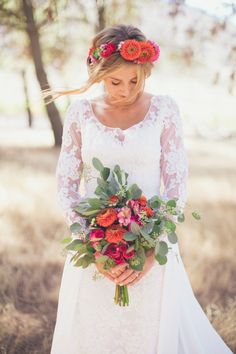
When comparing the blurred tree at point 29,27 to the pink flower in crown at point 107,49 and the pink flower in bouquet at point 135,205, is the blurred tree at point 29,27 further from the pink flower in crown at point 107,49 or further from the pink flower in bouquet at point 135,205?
Answer: the pink flower in bouquet at point 135,205

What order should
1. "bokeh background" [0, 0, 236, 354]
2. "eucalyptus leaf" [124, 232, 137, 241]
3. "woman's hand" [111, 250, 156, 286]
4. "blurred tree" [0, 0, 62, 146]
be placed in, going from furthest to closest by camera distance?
1. "blurred tree" [0, 0, 62, 146]
2. "bokeh background" [0, 0, 236, 354]
3. "woman's hand" [111, 250, 156, 286]
4. "eucalyptus leaf" [124, 232, 137, 241]

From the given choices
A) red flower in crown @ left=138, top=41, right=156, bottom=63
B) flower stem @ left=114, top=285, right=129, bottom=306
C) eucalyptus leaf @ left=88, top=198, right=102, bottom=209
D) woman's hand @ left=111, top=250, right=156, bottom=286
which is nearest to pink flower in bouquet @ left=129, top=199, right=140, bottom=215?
eucalyptus leaf @ left=88, top=198, right=102, bottom=209

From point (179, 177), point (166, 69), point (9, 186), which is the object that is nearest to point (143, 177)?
point (179, 177)

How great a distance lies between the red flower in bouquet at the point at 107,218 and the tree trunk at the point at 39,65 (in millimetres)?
2784

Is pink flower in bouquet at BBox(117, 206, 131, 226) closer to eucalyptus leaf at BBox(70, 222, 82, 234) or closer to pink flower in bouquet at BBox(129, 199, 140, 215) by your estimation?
pink flower in bouquet at BBox(129, 199, 140, 215)

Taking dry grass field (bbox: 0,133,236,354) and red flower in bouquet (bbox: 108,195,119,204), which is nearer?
red flower in bouquet (bbox: 108,195,119,204)

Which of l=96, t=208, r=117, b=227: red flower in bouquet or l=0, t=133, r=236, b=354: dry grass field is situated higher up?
l=96, t=208, r=117, b=227: red flower in bouquet

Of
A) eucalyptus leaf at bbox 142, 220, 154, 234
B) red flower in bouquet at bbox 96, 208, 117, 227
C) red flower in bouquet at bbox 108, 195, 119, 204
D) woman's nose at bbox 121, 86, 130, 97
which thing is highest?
woman's nose at bbox 121, 86, 130, 97

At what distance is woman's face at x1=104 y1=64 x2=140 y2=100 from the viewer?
6.66ft

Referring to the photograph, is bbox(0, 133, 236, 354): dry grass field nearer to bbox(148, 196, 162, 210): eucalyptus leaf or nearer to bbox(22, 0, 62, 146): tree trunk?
bbox(22, 0, 62, 146): tree trunk

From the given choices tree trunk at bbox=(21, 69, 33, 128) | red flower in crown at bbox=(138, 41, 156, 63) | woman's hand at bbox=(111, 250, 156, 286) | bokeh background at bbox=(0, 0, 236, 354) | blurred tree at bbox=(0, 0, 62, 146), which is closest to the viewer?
woman's hand at bbox=(111, 250, 156, 286)

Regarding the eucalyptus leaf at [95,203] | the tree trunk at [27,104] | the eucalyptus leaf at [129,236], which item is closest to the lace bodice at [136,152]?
the eucalyptus leaf at [95,203]

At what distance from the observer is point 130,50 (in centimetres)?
199

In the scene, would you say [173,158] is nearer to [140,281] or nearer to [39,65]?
[140,281]
